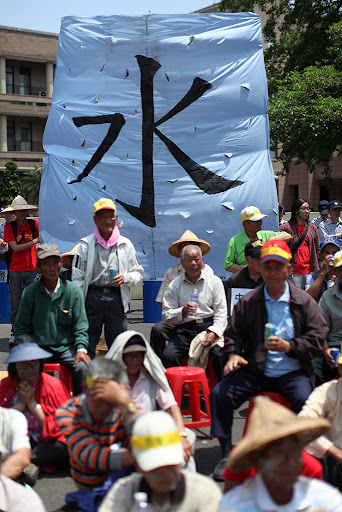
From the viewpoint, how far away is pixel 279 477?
238 centimetres

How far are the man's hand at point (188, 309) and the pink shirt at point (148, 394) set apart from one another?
1.48m

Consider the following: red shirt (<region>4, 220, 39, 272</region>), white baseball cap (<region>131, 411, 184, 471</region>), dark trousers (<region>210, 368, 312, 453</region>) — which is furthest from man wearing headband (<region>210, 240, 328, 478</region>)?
red shirt (<region>4, 220, 39, 272</region>)

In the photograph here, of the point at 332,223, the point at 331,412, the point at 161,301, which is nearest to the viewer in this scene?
the point at 331,412

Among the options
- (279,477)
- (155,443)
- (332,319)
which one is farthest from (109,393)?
(332,319)

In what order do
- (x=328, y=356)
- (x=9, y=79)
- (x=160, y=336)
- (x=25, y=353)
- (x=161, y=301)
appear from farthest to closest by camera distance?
1. (x=9, y=79)
2. (x=161, y=301)
3. (x=160, y=336)
4. (x=328, y=356)
5. (x=25, y=353)

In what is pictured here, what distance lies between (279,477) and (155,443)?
500 mm

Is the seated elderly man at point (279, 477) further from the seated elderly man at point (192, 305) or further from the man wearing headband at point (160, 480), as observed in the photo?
the seated elderly man at point (192, 305)

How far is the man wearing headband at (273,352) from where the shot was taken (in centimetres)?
402

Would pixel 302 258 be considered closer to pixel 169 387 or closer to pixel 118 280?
pixel 118 280

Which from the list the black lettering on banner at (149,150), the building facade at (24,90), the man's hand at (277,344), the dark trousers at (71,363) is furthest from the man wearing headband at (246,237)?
the building facade at (24,90)

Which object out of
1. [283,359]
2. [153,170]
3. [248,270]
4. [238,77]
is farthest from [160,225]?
[283,359]

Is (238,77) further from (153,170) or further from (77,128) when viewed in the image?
(77,128)

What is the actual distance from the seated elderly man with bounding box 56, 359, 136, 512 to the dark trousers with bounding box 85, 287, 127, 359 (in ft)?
8.03

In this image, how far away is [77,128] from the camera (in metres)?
9.47
